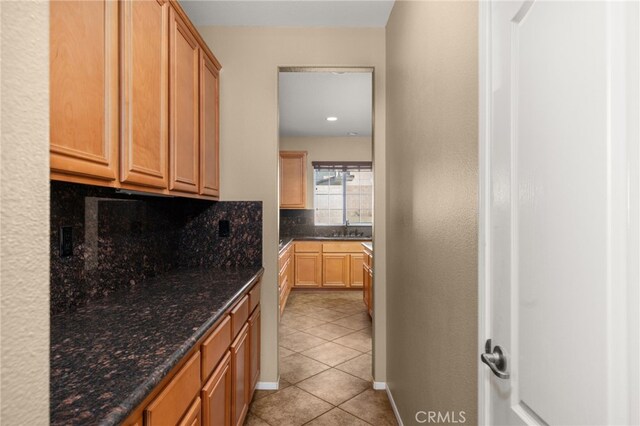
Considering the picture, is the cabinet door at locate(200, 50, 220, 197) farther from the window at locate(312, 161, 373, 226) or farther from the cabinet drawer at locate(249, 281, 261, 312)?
the window at locate(312, 161, 373, 226)

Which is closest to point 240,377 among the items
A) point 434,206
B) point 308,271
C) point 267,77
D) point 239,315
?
point 239,315

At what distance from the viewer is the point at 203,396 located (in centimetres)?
138

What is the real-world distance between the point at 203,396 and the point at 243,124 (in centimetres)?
Answer: 191

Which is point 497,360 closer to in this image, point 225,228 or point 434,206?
point 434,206

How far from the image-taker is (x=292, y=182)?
644 centimetres

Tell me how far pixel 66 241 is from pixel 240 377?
1158 mm

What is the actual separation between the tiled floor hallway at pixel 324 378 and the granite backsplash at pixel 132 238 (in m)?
1.01

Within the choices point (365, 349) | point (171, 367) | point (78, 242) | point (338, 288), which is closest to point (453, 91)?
point (171, 367)

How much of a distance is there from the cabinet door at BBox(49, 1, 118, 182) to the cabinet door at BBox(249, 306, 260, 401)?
4.72 feet

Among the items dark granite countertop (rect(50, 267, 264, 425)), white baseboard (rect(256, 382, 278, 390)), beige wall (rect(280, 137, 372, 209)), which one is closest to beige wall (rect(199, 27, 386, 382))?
white baseboard (rect(256, 382, 278, 390))

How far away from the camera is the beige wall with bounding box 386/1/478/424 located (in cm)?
122

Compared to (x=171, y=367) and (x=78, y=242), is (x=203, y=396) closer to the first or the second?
(x=171, y=367)

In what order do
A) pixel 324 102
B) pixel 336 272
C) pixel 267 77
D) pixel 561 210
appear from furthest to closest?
pixel 336 272 → pixel 324 102 → pixel 267 77 → pixel 561 210

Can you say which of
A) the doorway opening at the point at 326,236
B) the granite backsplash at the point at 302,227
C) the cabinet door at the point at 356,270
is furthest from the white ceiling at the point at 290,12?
the granite backsplash at the point at 302,227
